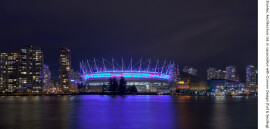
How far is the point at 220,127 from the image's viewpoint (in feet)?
121

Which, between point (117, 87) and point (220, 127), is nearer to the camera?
point (220, 127)

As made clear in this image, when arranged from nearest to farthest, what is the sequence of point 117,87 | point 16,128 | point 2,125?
point 16,128 < point 2,125 < point 117,87
